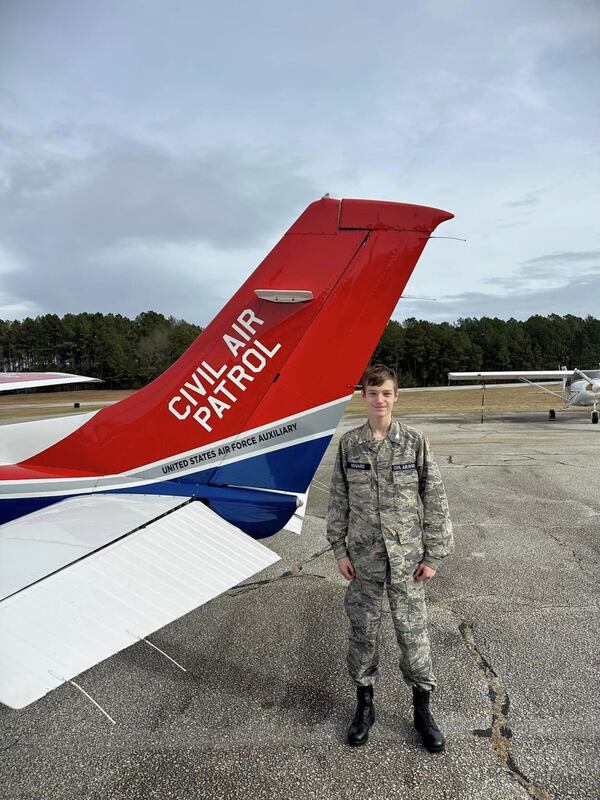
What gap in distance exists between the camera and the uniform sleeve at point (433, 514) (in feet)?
8.11

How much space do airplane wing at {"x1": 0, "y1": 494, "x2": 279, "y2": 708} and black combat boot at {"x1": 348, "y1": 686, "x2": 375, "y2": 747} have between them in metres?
0.87

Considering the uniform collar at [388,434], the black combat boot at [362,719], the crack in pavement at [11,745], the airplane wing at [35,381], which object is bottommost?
the crack in pavement at [11,745]

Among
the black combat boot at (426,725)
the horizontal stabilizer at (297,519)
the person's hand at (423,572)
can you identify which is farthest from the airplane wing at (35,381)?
the black combat boot at (426,725)

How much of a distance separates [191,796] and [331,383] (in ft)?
7.43

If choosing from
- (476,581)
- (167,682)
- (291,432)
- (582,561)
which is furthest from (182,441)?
(582,561)

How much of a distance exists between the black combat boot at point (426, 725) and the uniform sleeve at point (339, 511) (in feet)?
2.61

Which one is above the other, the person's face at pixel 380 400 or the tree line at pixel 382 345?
the tree line at pixel 382 345

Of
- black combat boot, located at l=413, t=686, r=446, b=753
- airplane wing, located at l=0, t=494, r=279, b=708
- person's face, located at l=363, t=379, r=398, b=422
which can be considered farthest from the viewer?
person's face, located at l=363, t=379, r=398, b=422

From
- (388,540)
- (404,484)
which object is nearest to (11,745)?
(388,540)

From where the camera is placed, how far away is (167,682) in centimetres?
295

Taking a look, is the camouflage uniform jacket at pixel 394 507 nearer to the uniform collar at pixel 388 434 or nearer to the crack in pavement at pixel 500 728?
the uniform collar at pixel 388 434

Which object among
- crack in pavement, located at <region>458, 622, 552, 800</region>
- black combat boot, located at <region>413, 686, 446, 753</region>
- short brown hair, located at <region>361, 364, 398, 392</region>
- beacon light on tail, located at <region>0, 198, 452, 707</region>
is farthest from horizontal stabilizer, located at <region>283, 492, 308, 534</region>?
crack in pavement, located at <region>458, 622, 552, 800</region>

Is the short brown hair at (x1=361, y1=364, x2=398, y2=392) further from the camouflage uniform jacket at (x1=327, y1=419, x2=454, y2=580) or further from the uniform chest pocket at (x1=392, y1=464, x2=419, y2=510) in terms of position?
the uniform chest pocket at (x1=392, y1=464, x2=419, y2=510)

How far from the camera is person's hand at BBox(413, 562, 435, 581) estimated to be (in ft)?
8.09
